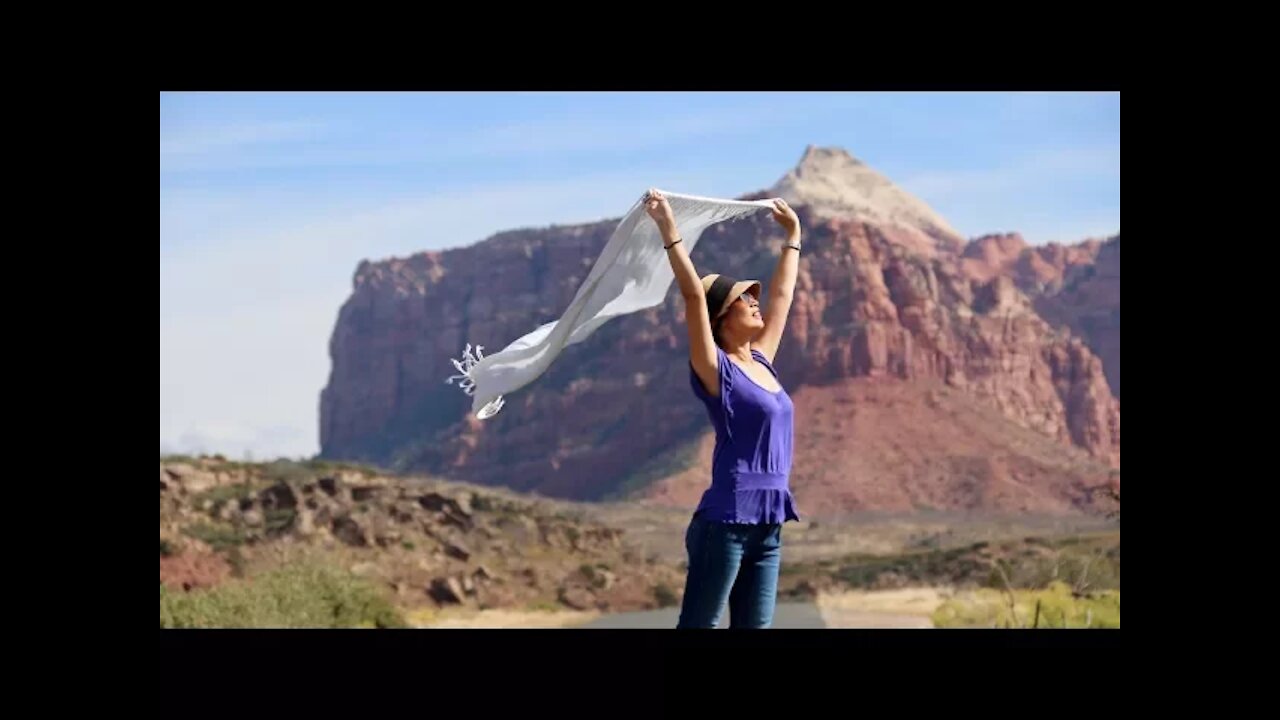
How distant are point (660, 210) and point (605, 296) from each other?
1.31ft

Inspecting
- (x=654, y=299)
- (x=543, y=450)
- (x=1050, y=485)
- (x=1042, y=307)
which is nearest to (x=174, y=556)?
(x=654, y=299)

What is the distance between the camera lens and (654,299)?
5516mm

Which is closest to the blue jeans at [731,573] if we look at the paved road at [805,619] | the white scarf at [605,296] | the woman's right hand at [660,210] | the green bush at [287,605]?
the white scarf at [605,296]

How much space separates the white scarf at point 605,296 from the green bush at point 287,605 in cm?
685

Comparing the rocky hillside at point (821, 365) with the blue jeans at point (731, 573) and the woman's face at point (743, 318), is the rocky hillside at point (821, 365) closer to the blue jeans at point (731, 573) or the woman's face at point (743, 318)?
the woman's face at point (743, 318)

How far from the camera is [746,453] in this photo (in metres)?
5.03

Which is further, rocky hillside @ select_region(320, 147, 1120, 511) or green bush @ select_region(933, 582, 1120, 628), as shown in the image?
rocky hillside @ select_region(320, 147, 1120, 511)

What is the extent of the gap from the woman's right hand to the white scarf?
69 mm

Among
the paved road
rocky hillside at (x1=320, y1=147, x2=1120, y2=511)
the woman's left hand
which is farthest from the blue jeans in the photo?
rocky hillside at (x1=320, y1=147, x2=1120, y2=511)

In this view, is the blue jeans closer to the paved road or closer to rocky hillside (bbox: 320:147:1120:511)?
the paved road

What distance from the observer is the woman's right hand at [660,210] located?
5105mm

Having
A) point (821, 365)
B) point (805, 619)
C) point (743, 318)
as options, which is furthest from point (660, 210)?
point (821, 365)

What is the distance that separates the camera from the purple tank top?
4977mm

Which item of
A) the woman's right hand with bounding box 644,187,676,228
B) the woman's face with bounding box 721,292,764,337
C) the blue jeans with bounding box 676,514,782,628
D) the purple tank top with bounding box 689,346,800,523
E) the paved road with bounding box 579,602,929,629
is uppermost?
the woman's right hand with bounding box 644,187,676,228
